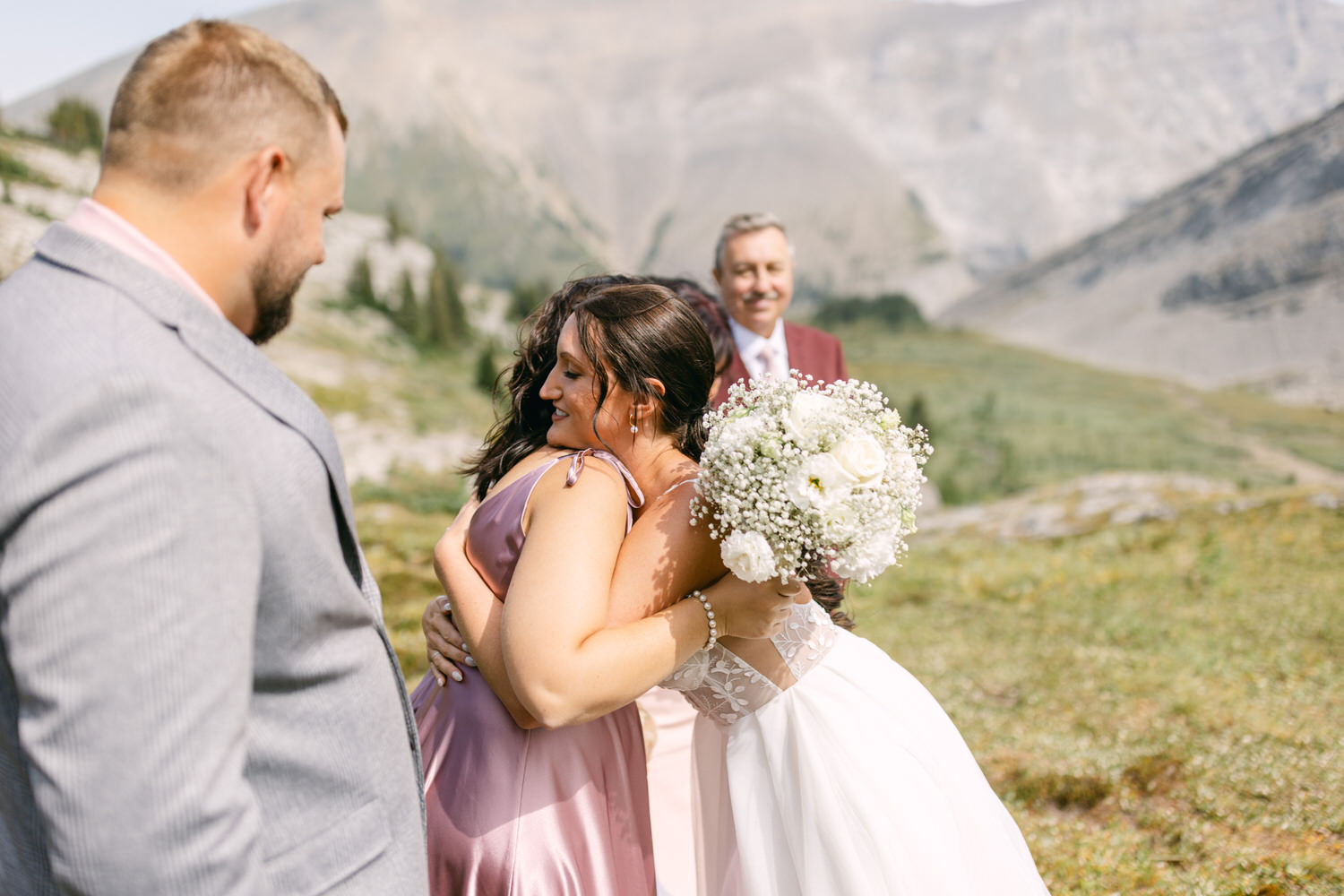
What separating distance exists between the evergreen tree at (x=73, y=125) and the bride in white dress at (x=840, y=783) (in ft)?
168

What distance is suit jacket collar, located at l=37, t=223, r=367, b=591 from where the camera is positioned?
1655 mm

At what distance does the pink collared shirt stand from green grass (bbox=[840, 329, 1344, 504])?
2430 centimetres

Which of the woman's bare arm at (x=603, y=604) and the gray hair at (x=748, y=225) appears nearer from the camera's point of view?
the woman's bare arm at (x=603, y=604)

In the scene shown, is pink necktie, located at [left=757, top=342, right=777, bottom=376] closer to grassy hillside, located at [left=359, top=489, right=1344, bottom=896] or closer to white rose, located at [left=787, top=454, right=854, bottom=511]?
grassy hillside, located at [left=359, top=489, right=1344, bottom=896]

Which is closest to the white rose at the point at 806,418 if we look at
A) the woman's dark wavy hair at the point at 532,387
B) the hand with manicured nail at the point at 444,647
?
the woman's dark wavy hair at the point at 532,387

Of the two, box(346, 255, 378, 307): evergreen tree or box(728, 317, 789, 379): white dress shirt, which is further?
box(346, 255, 378, 307): evergreen tree

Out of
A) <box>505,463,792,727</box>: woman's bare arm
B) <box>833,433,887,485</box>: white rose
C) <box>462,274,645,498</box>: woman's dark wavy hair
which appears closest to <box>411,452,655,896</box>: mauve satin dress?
<box>505,463,792,727</box>: woman's bare arm

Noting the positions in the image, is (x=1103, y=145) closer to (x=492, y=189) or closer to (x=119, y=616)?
(x=492, y=189)

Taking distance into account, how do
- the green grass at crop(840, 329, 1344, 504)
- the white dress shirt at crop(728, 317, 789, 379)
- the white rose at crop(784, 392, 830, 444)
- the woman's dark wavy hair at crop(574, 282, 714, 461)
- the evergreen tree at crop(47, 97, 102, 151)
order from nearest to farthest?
1. the white rose at crop(784, 392, 830, 444)
2. the woman's dark wavy hair at crop(574, 282, 714, 461)
3. the white dress shirt at crop(728, 317, 789, 379)
4. the green grass at crop(840, 329, 1344, 504)
5. the evergreen tree at crop(47, 97, 102, 151)

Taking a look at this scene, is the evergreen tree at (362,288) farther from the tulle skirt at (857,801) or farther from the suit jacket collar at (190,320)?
the suit jacket collar at (190,320)

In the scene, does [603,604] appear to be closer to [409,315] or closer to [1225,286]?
[409,315]

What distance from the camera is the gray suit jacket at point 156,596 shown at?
1.44 metres

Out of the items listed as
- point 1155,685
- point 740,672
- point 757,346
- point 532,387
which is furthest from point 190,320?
point 1155,685

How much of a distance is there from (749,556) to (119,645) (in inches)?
63.3
